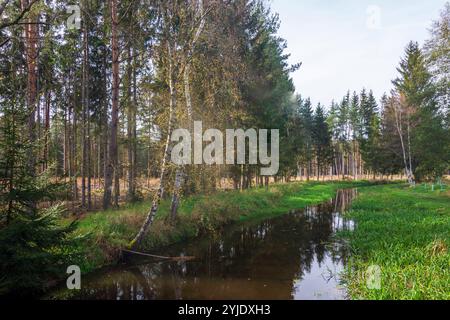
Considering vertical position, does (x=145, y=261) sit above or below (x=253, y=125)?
below

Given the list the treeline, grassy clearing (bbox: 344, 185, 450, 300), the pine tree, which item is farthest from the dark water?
the pine tree

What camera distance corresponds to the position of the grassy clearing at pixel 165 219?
35.0ft

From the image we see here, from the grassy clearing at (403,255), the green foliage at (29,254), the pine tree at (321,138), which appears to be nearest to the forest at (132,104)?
the green foliage at (29,254)

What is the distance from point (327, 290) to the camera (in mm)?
8445

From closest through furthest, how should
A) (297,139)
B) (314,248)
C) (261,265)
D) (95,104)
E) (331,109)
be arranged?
(261,265), (314,248), (95,104), (297,139), (331,109)

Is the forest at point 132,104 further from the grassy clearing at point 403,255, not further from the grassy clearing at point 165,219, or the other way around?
the grassy clearing at point 403,255

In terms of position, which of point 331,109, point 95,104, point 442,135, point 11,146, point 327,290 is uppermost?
point 331,109

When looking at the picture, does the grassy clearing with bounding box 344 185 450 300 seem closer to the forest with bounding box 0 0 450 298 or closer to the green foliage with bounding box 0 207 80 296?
the forest with bounding box 0 0 450 298

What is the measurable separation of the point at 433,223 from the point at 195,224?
36.7 ft

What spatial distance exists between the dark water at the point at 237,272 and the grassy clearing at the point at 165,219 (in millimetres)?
679

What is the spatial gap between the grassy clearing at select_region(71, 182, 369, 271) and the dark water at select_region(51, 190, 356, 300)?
0.68 metres

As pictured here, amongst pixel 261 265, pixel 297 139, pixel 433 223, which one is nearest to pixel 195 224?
pixel 261 265

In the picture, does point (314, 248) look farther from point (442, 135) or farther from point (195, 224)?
point (442, 135)

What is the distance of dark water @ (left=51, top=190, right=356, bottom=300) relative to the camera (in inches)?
324
